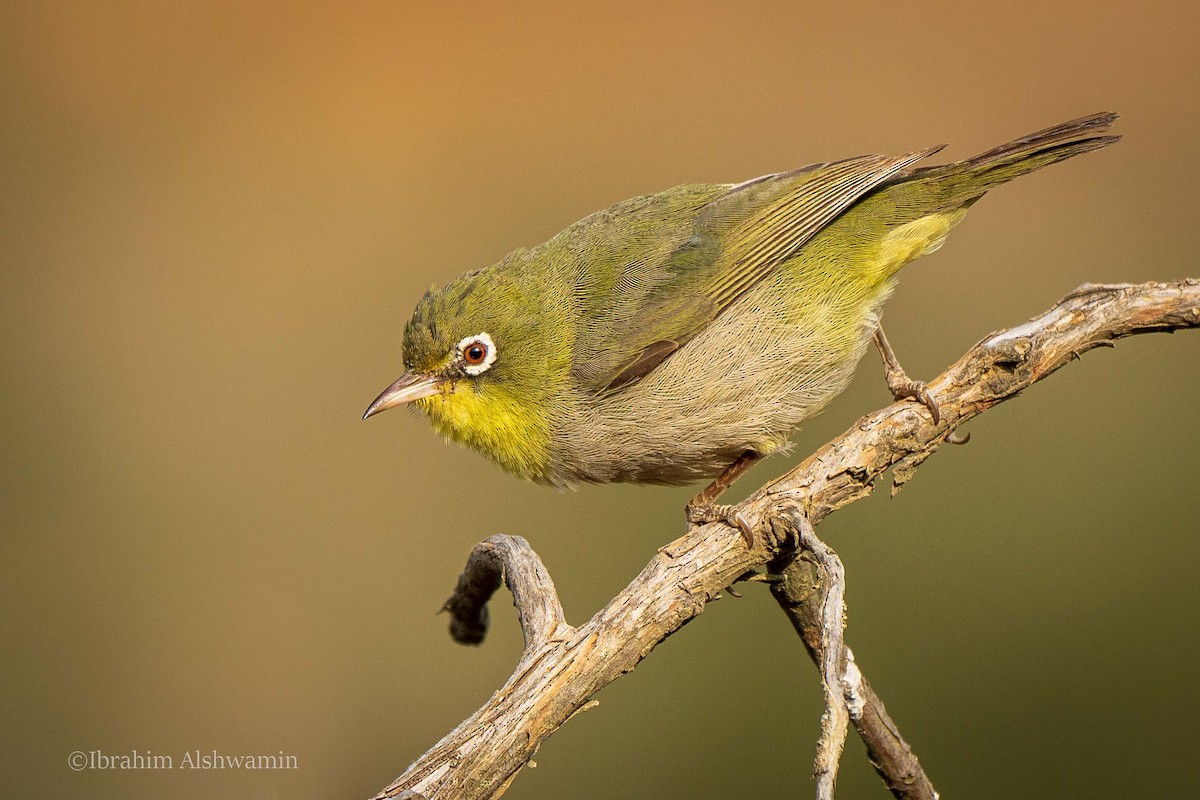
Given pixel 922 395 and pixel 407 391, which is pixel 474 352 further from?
pixel 922 395

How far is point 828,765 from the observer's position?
86.6 inches

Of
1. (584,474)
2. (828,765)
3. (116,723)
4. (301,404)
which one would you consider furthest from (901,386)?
(116,723)

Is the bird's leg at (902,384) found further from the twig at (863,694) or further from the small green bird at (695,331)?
the twig at (863,694)

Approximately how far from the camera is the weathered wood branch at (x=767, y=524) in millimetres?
2809

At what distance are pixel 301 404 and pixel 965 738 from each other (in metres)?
4.40

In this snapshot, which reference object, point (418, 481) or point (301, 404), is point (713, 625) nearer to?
point (418, 481)

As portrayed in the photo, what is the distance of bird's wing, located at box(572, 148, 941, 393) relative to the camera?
3.89 metres

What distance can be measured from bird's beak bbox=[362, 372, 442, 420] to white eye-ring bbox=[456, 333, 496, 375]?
123 millimetres

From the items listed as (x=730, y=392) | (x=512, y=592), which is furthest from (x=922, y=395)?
(x=512, y=592)

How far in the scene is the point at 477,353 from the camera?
12.9 ft

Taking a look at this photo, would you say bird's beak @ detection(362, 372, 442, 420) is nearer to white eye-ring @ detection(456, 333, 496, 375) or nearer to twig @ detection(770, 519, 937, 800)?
white eye-ring @ detection(456, 333, 496, 375)

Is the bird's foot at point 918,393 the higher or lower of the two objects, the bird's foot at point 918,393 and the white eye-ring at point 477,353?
the lower

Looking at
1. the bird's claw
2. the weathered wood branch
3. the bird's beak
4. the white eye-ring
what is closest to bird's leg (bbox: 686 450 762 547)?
the weathered wood branch

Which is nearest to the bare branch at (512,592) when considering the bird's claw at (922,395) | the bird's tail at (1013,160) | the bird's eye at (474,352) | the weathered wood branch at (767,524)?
the weathered wood branch at (767,524)
